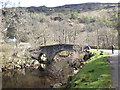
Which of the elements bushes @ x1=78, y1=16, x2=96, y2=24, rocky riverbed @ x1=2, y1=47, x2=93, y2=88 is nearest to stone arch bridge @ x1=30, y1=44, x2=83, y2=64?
rocky riverbed @ x1=2, y1=47, x2=93, y2=88

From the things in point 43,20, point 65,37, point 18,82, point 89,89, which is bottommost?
point 18,82

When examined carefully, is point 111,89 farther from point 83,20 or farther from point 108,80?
point 83,20

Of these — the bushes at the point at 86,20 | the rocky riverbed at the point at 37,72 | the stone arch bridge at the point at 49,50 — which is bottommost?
the rocky riverbed at the point at 37,72

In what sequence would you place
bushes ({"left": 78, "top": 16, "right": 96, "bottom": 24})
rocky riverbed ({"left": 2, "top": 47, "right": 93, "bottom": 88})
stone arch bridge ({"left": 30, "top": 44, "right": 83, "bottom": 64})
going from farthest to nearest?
bushes ({"left": 78, "top": 16, "right": 96, "bottom": 24}), stone arch bridge ({"left": 30, "top": 44, "right": 83, "bottom": 64}), rocky riverbed ({"left": 2, "top": 47, "right": 93, "bottom": 88})

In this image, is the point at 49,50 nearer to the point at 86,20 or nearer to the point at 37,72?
the point at 37,72

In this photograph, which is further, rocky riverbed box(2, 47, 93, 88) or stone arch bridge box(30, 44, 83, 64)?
stone arch bridge box(30, 44, 83, 64)

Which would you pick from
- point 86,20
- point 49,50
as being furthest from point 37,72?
point 86,20

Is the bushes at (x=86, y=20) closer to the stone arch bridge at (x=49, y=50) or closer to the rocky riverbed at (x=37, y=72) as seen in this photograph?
Answer: the stone arch bridge at (x=49, y=50)

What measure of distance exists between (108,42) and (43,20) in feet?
141

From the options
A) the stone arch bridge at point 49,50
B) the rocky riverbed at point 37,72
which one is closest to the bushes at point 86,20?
the stone arch bridge at point 49,50

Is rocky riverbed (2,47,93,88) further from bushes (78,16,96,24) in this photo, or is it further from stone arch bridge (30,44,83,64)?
bushes (78,16,96,24)

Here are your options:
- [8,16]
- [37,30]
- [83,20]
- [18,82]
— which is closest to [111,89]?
[18,82]

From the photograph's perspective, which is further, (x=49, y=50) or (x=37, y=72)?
(x=49, y=50)

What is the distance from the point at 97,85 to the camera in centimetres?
1116
